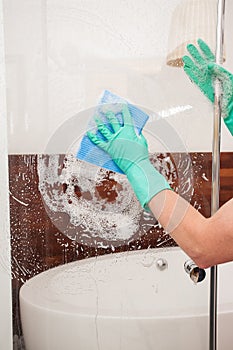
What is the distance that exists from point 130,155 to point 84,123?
0.12 meters

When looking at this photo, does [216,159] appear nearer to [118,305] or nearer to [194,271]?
[194,271]

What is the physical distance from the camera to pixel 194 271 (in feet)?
4.10

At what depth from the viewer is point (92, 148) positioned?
3.47ft

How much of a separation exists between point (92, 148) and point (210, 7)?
467 millimetres

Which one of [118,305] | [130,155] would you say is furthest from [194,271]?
[130,155]

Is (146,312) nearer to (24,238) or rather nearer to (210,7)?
(24,238)

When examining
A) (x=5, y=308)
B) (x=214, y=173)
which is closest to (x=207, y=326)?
(x=214, y=173)

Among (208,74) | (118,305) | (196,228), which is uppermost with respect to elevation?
(208,74)

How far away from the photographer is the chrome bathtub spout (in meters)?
1.24

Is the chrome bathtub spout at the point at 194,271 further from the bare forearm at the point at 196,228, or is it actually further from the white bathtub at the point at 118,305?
the bare forearm at the point at 196,228

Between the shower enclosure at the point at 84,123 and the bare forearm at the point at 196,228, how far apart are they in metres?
0.09

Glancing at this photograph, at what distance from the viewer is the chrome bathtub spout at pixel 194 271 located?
124 cm

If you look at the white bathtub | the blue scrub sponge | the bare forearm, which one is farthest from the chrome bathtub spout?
the blue scrub sponge

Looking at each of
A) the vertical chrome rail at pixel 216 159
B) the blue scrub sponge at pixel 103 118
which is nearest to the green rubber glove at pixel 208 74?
the vertical chrome rail at pixel 216 159
